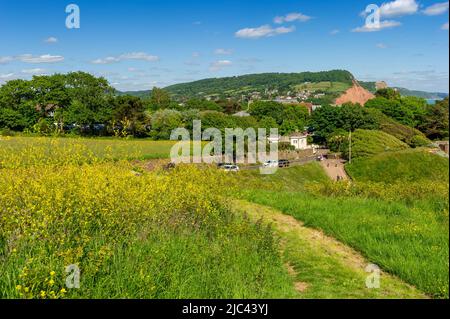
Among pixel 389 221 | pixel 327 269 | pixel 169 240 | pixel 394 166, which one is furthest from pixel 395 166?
pixel 169 240

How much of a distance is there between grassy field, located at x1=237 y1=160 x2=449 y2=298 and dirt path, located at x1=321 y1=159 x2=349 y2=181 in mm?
30690

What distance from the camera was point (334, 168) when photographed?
47.0m

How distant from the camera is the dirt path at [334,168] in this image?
4370cm

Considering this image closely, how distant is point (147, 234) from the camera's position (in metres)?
6.10

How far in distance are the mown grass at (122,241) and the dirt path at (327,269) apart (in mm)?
304

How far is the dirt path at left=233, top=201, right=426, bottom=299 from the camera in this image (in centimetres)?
547

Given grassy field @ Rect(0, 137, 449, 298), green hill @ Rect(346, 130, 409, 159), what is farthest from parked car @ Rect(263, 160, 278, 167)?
grassy field @ Rect(0, 137, 449, 298)

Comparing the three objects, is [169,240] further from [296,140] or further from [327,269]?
[296,140]

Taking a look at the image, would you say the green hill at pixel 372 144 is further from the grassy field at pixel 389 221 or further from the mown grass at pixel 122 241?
the mown grass at pixel 122 241

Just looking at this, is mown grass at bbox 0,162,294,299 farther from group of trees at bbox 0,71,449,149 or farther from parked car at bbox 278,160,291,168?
parked car at bbox 278,160,291,168

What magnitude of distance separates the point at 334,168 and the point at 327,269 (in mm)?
42163

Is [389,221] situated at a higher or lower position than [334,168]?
higher

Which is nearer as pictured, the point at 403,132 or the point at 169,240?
the point at 169,240
